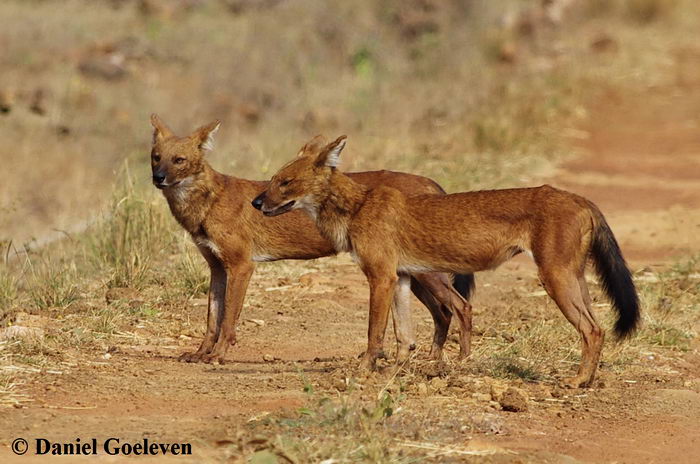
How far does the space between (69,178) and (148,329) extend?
8668 millimetres

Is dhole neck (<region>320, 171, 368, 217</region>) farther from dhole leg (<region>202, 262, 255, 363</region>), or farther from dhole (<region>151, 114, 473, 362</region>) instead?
dhole leg (<region>202, 262, 255, 363</region>)

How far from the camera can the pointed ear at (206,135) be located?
8273 millimetres

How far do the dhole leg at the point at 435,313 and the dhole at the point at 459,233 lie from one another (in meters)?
0.38

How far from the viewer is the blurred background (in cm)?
1550

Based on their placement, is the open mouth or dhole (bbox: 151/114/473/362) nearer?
the open mouth

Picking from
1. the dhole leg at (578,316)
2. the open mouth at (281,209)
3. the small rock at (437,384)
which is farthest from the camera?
the open mouth at (281,209)

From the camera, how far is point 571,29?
23203 mm

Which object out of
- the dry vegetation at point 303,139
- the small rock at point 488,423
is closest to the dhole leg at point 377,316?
the dry vegetation at point 303,139

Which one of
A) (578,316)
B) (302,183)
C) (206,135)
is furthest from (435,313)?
(206,135)

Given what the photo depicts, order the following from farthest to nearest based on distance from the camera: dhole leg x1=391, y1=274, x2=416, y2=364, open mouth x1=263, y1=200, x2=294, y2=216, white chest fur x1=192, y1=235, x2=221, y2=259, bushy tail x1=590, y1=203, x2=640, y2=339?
white chest fur x1=192, y1=235, x2=221, y2=259
dhole leg x1=391, y1=274, x2=416, y2=364
open mouth x1=263, y1=200, x2=294, y2=216
bushy tail x1=590, y1=203, x2=640, y2=339

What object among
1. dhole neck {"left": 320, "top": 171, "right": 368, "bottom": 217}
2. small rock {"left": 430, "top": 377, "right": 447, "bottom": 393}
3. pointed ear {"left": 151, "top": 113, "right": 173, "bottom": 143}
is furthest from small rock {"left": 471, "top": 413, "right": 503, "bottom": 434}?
pointed ear {"left": 151, "top": 113, "right": 173, "bottom": 143}

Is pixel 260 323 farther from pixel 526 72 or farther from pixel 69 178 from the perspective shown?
pixel 526 72

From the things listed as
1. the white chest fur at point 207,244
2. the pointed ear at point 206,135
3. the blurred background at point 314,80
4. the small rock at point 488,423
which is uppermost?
the blurred background at point 314,80

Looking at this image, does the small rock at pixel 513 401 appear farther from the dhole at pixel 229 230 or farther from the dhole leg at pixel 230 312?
the dhole leg at pixel 230 312
